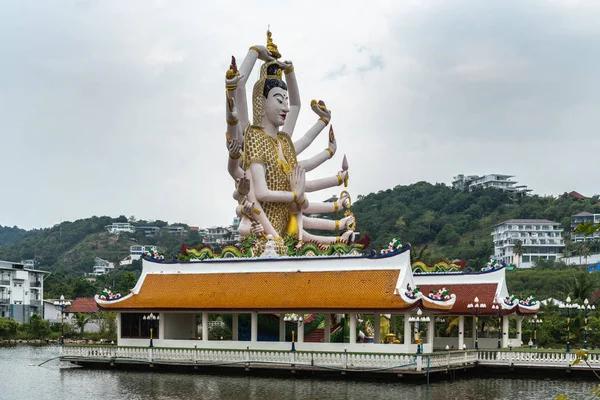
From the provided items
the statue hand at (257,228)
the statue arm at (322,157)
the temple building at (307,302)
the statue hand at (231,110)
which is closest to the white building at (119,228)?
the statue arm at (322,157)

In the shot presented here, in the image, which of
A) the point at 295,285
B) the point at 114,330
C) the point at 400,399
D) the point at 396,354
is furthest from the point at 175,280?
the point at 114,330

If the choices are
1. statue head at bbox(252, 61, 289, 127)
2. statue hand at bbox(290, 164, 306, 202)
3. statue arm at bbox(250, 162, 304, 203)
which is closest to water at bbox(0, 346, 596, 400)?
statue arm at bbox(250, 162, 304, 203)

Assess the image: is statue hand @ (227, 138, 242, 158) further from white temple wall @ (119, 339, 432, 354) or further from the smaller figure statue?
white temple wall @ (119, 339, 432, 354)

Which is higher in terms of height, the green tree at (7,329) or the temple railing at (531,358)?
the temple railing at (531,358)

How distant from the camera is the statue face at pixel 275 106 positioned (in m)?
41.1

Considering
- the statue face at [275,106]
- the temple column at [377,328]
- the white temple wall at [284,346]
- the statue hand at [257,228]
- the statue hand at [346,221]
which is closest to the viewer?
the white temple wall at [284,346]

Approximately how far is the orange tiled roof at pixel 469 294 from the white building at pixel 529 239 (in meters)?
78.1

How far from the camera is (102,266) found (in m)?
146

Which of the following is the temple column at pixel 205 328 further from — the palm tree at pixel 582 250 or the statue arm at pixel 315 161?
the palm tree at pixel 582 250

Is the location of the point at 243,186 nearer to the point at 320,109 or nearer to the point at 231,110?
the point at 231,110

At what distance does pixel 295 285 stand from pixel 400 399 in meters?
8.59

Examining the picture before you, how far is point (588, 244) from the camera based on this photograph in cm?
10881

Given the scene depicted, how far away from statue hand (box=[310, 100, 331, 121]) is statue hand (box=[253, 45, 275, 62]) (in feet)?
14.6

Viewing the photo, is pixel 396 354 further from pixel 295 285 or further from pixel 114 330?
pixel 114 330
